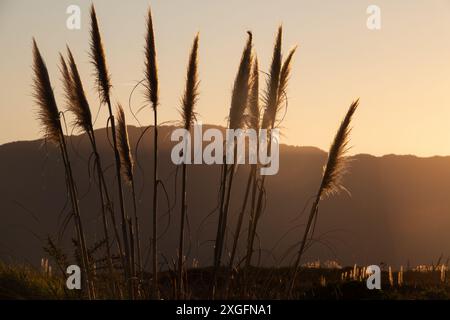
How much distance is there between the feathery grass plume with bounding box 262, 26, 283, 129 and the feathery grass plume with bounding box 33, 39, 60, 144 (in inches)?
71.8

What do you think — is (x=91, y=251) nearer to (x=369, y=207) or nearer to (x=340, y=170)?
(x=340, y=170)

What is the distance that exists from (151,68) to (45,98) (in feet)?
3.28

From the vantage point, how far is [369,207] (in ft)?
365

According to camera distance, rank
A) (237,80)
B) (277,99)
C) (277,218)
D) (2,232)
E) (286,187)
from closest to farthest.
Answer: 1. (237,80)
2. (277,99)
3. (2,232)
4. (277,218)
5. (286,187)

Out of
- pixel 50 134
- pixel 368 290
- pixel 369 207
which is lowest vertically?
pixel 369 207

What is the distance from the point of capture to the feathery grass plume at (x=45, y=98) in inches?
231

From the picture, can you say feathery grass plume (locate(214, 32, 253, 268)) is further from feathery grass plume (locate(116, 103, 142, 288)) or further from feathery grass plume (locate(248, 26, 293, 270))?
feathery grass plume (locate(116, 103, 142, 288))

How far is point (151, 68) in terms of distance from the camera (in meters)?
5.65

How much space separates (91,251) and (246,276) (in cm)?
162

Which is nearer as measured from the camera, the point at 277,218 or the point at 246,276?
the point at 246,276

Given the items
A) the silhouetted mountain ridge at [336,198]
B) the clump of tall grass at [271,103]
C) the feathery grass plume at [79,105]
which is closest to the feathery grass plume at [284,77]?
the clump of tall grass at [271,103]

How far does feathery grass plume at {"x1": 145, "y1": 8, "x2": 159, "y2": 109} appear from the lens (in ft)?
18.5

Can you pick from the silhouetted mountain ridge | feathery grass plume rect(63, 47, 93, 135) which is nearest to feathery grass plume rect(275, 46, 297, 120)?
feathery grass plume rect(63, 47, 93, 135)
